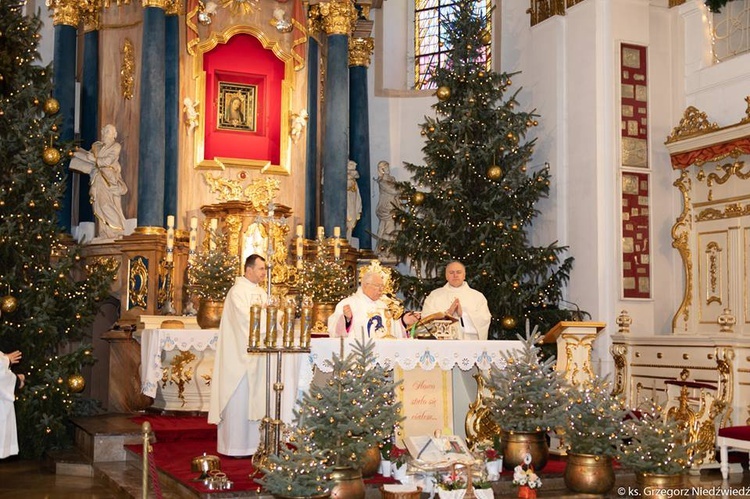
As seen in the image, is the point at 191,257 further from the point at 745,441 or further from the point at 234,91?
the point at 745,441

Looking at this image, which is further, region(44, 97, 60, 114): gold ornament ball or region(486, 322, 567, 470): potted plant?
region(44, 97, 60, 114): gold ornament ball

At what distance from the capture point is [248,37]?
622 inches

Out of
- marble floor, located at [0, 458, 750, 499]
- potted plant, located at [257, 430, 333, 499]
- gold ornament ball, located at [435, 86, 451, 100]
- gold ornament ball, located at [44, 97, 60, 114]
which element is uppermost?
gold ornament ball, located at [435, 86, 451, 100]

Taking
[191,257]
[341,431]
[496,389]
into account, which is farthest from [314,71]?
[341,431]

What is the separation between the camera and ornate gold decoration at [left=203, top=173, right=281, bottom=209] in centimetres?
1522

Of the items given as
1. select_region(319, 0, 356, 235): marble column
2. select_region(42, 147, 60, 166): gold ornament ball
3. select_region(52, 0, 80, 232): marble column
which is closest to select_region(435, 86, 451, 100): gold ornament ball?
select_region(319, 0, 356, 235): marble column

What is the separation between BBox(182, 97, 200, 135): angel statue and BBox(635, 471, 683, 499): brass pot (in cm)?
942

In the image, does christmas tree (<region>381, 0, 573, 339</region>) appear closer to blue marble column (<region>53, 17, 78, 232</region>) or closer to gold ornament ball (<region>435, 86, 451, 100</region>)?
gold ornament ball (<region>435, 86, 451, 100</region>)

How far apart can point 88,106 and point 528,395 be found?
954 cm

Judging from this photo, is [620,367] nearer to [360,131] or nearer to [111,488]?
[360,131]

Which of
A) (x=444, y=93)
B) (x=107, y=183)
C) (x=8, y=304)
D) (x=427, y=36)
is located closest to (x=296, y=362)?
(x=8, y=304)

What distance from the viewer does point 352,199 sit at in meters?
16.9

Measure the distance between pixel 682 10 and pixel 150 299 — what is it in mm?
8864

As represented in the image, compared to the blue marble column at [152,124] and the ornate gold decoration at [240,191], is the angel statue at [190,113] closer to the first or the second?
the blue marble column at [152,124]
